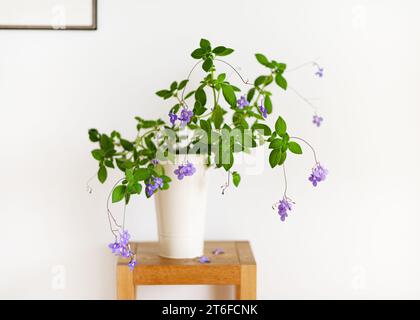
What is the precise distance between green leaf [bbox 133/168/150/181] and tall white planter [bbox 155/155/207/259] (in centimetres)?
11

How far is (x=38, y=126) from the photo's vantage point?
5.59 feet

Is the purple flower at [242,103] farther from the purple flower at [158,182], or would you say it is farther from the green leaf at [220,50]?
the purple flower at [158,182]

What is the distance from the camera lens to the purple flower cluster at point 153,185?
137cm

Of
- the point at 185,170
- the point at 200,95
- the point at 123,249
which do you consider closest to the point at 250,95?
the point at 200,95

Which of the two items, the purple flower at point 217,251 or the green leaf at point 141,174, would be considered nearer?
the green leaf at point 141,174

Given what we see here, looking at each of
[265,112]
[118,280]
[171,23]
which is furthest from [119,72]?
[118,280]

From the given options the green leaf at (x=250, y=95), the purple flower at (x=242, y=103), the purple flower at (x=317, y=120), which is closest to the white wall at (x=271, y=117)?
the purple flower at (x=317, y=120)

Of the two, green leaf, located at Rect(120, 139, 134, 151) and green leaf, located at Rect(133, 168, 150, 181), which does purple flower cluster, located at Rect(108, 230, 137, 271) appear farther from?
green leaf, located at Rect(120, 139, 134, 151)

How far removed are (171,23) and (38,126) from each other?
487 millimetres

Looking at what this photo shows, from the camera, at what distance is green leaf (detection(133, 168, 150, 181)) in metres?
1.39

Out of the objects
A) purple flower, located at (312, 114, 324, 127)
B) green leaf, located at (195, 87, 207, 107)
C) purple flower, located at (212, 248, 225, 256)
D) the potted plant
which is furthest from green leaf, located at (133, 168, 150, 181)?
purple flower, located at (312, 114, 324, 127)

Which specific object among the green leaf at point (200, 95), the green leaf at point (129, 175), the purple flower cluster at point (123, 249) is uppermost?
the green leaf at point (200, 95)

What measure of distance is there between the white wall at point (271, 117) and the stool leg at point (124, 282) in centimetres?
28

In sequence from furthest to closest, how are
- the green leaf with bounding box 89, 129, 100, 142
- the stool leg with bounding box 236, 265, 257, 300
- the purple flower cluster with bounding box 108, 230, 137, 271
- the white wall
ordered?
the white wall → the green leaf with bounding box 89, 129, 100, 142 → the stool leg with bounding box 236, 265, 257, 300 → the purple flower cluster with bounding box 108, 230, 137, 271
